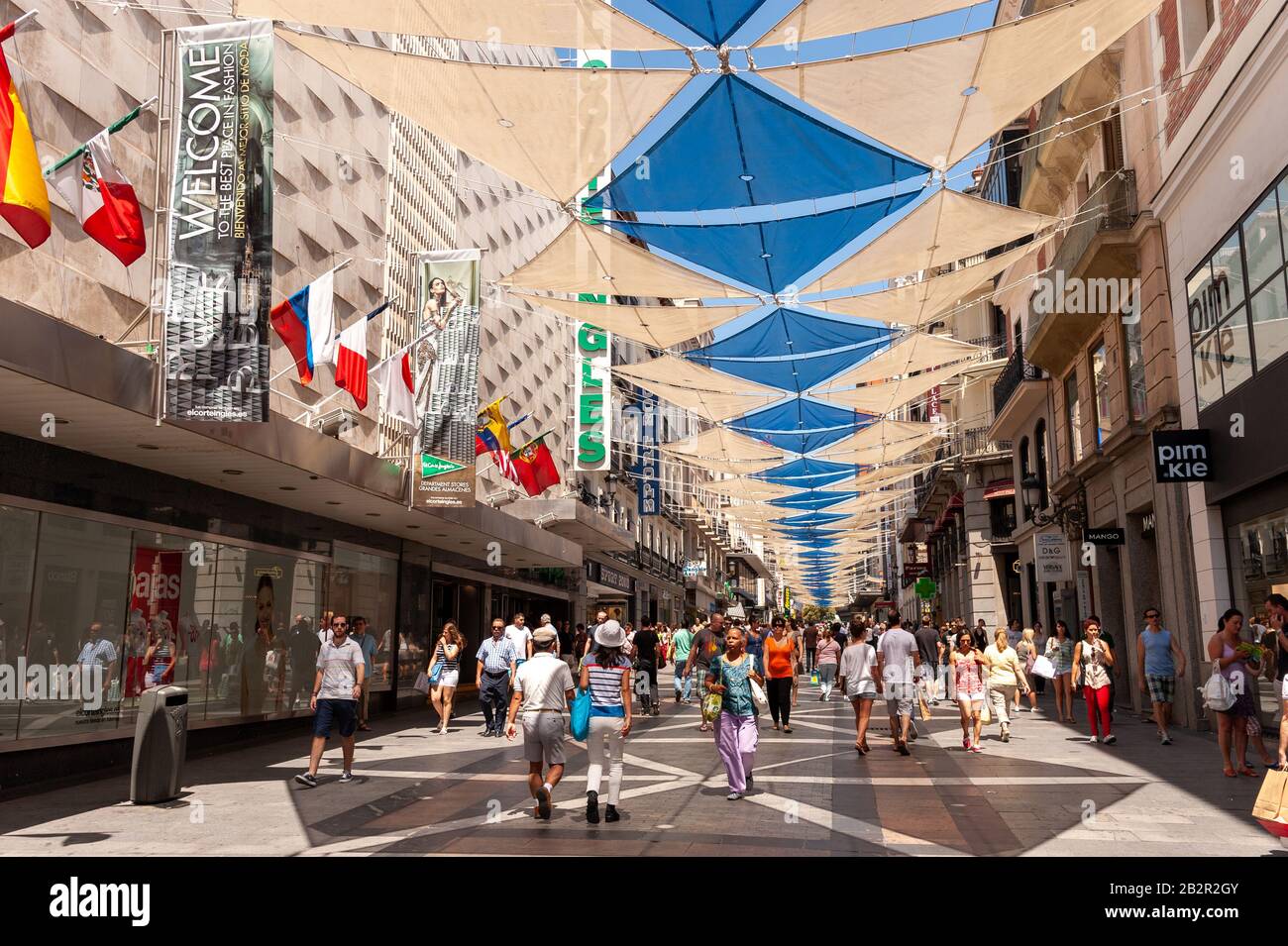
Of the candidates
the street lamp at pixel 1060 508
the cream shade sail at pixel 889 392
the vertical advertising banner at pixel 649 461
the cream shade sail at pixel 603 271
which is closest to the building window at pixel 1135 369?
the street lamp at pixel 1060 508

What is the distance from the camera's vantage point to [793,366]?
22469mm

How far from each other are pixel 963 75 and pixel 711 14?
9.25ft

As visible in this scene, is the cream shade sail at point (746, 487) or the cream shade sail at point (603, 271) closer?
the cream shade sail at point (603, 271)

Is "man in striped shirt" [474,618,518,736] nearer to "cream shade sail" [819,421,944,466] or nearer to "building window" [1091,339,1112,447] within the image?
"building window" [1091,339,1112,447]

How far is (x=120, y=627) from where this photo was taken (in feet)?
39.5

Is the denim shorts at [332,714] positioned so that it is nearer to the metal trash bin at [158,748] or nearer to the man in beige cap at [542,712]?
the metal trash bin at [158,748]

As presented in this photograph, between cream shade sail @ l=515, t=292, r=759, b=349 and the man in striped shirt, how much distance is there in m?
5.72

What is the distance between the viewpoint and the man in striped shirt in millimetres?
15750

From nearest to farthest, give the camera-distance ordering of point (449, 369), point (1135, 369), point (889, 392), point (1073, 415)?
point (449, 369) → point (1135, 369) → point (1073, 415) → point (889, 392)

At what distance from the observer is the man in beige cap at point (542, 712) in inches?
337

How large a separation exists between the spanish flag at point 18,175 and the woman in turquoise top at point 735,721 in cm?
737

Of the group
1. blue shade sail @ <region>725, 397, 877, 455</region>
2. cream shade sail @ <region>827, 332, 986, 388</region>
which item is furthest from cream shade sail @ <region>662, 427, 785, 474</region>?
cream shade sail @ <region>827, 332, 986, 388</region>

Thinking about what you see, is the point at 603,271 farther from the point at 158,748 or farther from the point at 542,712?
the point at 158,748

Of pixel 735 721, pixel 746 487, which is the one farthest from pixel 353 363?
pixel 746 487
